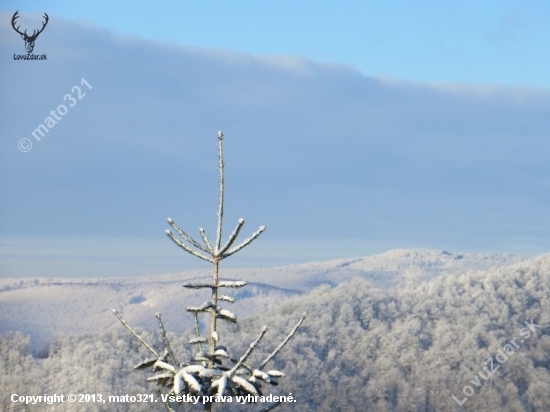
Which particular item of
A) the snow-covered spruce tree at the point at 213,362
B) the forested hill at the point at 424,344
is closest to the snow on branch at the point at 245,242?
the snow-covered spruce tree at the point at 213,362

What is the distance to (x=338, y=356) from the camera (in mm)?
148625

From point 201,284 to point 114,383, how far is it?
105862 mm

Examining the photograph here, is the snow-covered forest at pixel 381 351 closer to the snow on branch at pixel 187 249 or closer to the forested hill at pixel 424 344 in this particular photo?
the forested hill at pixel 424 344

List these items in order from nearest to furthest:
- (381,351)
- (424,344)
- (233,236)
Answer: (233,236)
(381,351)
(424,344)

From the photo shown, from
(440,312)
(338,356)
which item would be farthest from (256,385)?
(440,312)

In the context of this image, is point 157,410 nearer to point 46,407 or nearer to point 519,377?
point 46,407

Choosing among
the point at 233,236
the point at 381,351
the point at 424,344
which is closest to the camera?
the point at 233,236

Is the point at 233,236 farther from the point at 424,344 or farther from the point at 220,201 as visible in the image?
the point at 424,344

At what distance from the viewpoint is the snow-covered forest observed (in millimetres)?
121188

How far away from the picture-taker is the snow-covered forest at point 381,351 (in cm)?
12119

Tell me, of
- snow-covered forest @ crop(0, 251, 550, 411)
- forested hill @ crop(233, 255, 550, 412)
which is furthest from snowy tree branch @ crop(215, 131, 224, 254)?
forested hill @ crop(233, 255, 550, 412)

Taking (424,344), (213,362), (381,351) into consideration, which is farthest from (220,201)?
(424,344)

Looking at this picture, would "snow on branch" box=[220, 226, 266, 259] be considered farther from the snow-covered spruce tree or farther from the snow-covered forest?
the snow-covered forest

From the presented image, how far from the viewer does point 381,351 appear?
498 ft
